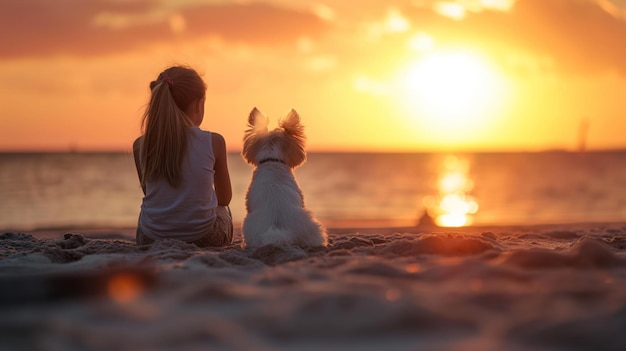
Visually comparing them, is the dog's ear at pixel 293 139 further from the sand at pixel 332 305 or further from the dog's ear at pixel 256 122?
the sand at pixel 332 305

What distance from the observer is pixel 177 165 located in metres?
4.93

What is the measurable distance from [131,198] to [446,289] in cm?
2415

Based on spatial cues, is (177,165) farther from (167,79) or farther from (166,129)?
(167,79)

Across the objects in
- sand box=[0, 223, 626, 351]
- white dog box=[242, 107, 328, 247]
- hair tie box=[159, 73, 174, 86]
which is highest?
hair tie box=[159, 73, 174, 86]

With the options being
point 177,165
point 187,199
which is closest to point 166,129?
point 177,165

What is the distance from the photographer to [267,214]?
4473 millimetres

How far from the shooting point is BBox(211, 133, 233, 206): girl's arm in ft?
17.3

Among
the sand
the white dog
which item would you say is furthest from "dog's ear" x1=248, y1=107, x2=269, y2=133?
the sand

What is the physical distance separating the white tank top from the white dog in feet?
1.24

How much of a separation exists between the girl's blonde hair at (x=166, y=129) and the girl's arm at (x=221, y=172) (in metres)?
0.29

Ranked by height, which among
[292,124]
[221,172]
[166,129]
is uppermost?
[292,124]

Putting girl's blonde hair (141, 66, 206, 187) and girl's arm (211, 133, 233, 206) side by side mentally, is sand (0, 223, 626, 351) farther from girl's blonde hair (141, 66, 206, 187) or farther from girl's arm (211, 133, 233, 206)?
girl's arm (211, 133, 233, 206)

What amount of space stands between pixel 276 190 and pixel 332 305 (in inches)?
88.1

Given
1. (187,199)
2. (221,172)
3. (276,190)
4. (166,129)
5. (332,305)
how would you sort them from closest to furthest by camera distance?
(332,305), (276,190), (166,129), (187,199), (221,172)
